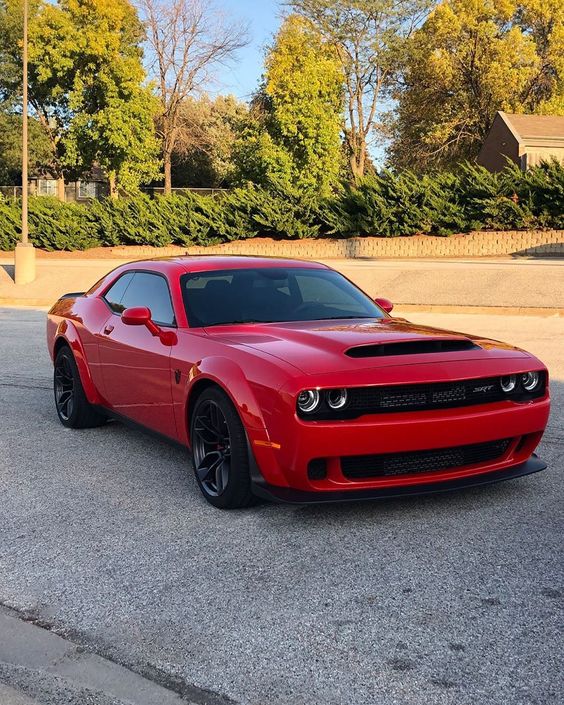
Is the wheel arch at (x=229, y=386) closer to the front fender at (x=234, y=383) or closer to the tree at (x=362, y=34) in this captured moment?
the front fender at (x=234, y=383)

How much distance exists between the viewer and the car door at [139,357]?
563 cm

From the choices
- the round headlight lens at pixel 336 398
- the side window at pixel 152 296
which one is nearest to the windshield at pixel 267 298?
the side window at pixel 152 296

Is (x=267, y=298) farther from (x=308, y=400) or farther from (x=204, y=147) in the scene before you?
(x=204, y=147)

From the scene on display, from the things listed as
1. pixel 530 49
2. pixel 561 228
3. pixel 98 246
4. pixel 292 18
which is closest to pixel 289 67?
pixel 292 18

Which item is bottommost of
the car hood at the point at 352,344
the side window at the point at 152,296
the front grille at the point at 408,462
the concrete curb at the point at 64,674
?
the concrete curb at the point at 64,674

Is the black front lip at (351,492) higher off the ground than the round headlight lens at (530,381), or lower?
lower

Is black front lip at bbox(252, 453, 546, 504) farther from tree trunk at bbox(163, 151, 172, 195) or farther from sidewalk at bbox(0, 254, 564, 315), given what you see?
tree trunk at bbox(163, 151, 172, 195)

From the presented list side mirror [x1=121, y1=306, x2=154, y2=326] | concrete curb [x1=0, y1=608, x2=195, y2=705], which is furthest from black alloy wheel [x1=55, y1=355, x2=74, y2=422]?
concrete curb [x1=0, y1=608, x2=195, y2=705]

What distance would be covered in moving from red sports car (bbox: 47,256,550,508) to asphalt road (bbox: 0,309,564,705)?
256mm

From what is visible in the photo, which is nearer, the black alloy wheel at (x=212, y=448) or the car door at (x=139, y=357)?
the black alloy wheel at (x=212, y=448)

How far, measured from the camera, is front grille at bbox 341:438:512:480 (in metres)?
4.54

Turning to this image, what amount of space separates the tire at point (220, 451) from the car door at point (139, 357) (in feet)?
1.47

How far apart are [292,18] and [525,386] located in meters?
58.7

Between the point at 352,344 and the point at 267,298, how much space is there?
1345 millimetres
